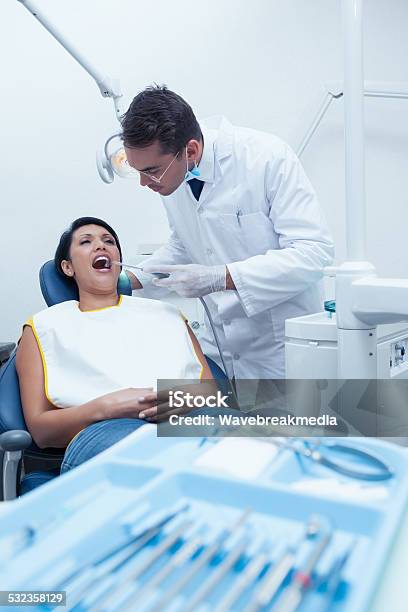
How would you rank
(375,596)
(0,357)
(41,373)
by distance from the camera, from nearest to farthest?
(375,596)
(41,373)
(0,357)

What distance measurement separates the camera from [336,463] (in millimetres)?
607

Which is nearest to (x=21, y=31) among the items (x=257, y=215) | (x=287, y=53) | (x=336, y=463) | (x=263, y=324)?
(x=287, y=53)

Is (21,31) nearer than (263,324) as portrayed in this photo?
No

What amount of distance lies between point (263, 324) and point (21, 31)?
1.80m

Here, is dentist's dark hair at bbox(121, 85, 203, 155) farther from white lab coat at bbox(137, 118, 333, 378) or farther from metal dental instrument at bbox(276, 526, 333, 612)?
metal dental instrument at bbox(276, 526, 333, 612)

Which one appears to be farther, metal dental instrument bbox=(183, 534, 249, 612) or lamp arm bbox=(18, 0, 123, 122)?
lamp arm bbox=(18, 0, 123, 122)

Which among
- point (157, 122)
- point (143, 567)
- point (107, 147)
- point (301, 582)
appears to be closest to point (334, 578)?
point (301, 582)

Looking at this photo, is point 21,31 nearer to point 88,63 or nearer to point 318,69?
point 88,63

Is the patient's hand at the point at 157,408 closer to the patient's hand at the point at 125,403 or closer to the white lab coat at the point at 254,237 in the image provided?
the patient's hand at the point at 125,403

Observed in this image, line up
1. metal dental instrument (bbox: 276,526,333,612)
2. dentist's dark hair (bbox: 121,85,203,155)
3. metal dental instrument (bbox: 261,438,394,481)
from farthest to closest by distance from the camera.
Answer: dentist's dark hair (bbox: 121,85,203,155) → metal dental instrument (bbox: 261,438,394,481) → metal dental instrument (bbox: 276,526,333,612)

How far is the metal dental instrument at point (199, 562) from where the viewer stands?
0.41m

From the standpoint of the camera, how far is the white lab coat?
5.02 feet

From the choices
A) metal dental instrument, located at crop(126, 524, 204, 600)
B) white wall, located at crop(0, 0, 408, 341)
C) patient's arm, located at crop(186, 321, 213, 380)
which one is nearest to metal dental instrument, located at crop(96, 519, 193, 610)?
metal dental instrument, located at crop(126, 524, 204, 600)

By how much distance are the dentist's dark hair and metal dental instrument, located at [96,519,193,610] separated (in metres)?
1.20
